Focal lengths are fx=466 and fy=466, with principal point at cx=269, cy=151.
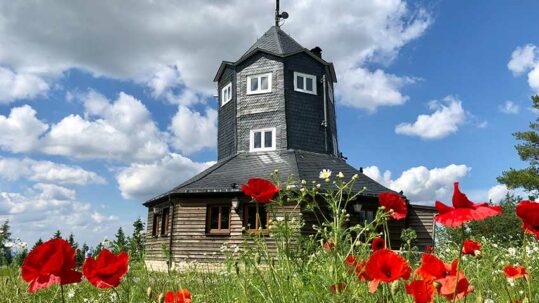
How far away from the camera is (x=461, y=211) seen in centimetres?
147

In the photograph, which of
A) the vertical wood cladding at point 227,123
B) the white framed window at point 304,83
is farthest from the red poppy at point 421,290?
the white framed window at point 304,83

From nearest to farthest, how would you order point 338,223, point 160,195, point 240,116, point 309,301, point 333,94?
point 338,223 → point 309,301 → point 160,195 → point 240,116 → point 333,94

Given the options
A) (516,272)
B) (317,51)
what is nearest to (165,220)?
(317,51)

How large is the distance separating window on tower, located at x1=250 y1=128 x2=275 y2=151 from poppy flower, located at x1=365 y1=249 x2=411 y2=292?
20.9m

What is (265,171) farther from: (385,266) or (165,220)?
(385,266)

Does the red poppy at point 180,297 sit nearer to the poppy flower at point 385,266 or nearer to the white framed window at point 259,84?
the poppy flower at point 385,266

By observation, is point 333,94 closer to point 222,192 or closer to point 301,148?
point 301,148

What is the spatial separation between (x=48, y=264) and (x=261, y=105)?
71.8 feet

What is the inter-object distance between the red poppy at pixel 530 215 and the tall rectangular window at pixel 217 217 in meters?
17.9

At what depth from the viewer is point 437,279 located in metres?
1.85

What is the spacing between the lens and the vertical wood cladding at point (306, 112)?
22.9 metres

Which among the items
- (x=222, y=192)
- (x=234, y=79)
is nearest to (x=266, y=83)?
(x=234, y=79)

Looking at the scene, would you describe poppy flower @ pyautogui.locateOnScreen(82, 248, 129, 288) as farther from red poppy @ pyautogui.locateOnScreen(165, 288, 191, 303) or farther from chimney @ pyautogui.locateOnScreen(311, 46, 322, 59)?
chimney @ pyautogui.locateOnScreen(311, 46, 322, 59)

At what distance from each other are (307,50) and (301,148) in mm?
5549
